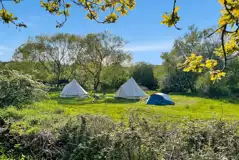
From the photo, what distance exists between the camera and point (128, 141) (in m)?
4.25

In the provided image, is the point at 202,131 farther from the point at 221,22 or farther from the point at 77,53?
the point at 77,53

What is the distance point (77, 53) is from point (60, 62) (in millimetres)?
3594

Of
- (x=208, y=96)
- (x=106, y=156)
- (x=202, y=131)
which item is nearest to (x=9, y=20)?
(x=106, y=156)

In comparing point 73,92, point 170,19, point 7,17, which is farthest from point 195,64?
point 73,92

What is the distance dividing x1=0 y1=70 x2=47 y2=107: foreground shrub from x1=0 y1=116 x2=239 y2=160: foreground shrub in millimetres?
3956

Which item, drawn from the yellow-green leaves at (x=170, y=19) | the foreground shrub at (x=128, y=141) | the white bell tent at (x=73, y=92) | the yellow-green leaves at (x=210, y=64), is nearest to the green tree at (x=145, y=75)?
the white bell tent at (x=73, y=92)

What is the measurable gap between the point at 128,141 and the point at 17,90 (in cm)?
676

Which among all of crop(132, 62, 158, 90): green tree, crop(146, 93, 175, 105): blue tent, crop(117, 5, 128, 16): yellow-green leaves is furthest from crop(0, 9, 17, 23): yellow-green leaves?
crop(132, 62, 158, 90): green tree

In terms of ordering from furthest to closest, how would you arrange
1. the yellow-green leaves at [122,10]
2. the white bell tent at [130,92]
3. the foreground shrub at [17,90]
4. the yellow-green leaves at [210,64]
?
the white bell tent at [130,92] → the foreground shrub at [17,90] → the yellow-green leaves at [122,10] → the yellow-green leaves at [210,64]

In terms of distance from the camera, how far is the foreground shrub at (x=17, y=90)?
9.12 metres

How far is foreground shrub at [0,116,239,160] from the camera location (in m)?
4.06

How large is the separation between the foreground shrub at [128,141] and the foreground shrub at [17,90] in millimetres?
3956

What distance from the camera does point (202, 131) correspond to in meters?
4.55

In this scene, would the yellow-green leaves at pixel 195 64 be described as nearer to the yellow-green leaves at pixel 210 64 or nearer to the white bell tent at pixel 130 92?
the yellow-green leaves at pixel 210 64
